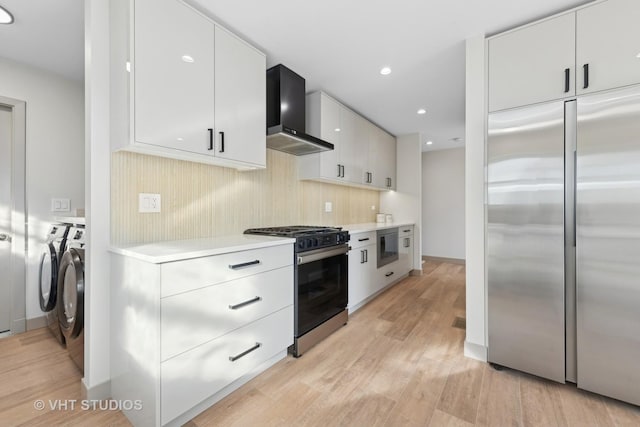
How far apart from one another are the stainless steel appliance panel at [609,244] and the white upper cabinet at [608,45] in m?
0.09

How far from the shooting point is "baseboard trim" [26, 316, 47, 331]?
2.46 metres

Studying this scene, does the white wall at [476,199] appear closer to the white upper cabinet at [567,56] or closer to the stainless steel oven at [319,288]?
the white upper cabinet at [567,56]

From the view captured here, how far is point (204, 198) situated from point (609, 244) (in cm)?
262

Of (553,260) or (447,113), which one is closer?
(553,260)

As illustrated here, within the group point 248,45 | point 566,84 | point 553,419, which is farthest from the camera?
point 248,45

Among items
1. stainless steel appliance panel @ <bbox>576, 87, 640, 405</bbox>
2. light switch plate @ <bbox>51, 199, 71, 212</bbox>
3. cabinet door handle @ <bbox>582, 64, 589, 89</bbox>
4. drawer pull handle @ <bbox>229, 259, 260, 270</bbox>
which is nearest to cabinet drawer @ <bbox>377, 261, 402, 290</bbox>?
stainless steel appliance panel @ <bbox>576, 87, 640, 405</bbox>

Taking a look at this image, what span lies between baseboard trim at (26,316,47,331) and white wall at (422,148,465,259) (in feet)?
19.8

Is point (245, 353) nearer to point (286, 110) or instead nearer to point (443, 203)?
point (286, 110)

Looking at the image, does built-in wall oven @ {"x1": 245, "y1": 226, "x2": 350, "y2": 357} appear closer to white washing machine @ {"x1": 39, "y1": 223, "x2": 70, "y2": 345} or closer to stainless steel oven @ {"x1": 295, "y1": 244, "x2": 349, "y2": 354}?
stainless steel oven @ {"x1": 295, "y1": 244, "x2": 349, "y2": 354}

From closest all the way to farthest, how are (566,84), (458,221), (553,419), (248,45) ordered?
(553,419), (566,84), (248,45), (458,221)

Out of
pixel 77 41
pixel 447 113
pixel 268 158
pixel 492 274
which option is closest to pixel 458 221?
pixel 447 113

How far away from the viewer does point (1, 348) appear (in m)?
2.13

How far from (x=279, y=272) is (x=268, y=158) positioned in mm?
1271

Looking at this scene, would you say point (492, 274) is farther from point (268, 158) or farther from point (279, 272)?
point (268, 158)
